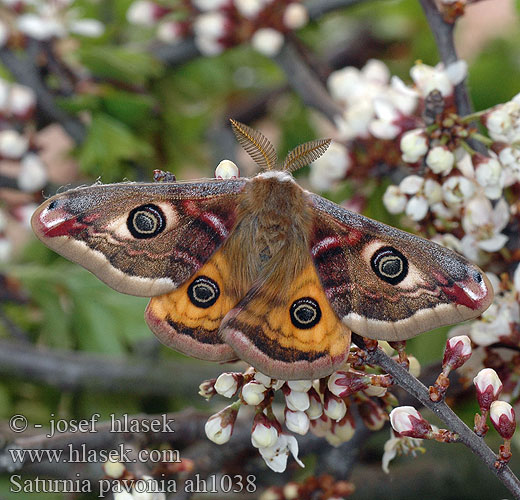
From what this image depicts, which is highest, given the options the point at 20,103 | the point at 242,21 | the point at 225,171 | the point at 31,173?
the point at 225,171

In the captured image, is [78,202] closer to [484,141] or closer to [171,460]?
[171,460]

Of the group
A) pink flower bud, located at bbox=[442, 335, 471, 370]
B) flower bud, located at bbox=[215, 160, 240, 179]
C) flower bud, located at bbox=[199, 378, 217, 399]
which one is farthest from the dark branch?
pink flower bud, located at bbox=[442, 335, 471, 370]

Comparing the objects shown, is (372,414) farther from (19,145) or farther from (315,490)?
(19,145)

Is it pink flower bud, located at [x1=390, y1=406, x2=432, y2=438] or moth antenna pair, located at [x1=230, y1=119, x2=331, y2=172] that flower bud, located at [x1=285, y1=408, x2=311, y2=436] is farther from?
moth antenna pair, located at [x1=230, y1=119, x2=331, y2=172]

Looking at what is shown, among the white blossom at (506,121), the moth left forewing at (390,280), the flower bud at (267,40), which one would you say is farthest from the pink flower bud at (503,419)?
the flower bud at (267,40)

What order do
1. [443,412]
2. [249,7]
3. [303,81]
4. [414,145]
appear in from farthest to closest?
[303,81], [249,7], [414,145], [443,412]

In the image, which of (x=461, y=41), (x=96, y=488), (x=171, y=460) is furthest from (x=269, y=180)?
(x=461, y=41)

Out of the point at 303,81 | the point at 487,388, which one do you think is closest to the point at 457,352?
the point at 487,388
